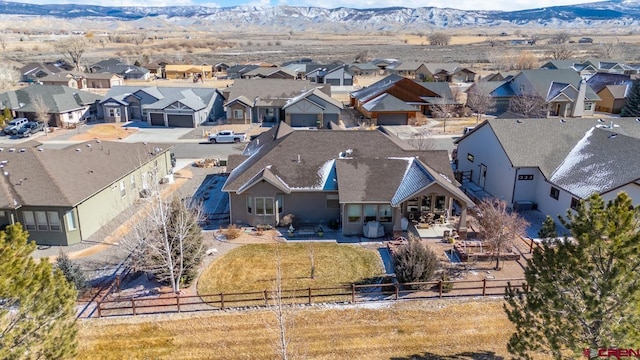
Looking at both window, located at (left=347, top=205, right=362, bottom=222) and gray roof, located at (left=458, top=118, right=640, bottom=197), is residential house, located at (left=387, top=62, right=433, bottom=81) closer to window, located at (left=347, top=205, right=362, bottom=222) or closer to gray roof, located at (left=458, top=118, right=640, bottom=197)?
gray roof, located at (left=458, top=118, right=640, bottom=197)

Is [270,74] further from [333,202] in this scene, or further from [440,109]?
[333,202]

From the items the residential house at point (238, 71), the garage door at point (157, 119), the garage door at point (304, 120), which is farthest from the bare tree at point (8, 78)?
the garage door at point (304, 120)

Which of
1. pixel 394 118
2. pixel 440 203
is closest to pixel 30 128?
pixel 394 118

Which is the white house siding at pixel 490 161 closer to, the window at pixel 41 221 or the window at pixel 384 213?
the window at pixel 384 213

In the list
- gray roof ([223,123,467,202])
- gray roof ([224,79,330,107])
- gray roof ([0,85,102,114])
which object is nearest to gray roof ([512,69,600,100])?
gray roof ([224,79,330,107])

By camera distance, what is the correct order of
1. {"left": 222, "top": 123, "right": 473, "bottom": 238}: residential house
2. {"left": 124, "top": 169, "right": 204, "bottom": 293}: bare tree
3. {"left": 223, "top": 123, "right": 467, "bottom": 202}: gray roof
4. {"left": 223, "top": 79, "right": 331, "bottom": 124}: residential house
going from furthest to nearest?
1. {"left": 223, "top": 79, "right": 331, "bottom": 124}: residential house
2. {"left": 223, "top": 123, "right": 467, "bottom": 202}: gray roof
3. {"left": 222, "top": 123, "right": 473, "bottom": 238}: residential house
4. {"left": 124, "top": 169, "right": 204, "bottom": 293}: bare tree

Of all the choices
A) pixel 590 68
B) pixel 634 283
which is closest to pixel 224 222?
pixel 634 283

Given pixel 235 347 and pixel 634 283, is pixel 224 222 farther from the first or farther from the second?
pixel 634 283
